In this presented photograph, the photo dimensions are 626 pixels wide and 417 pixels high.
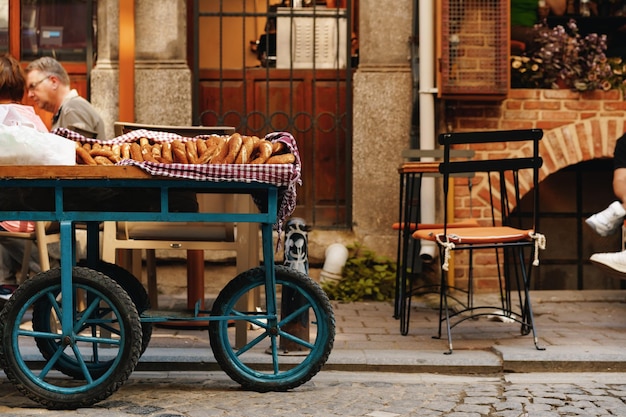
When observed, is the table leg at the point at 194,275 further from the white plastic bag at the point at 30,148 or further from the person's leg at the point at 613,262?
the person's leg at the point at 613,262

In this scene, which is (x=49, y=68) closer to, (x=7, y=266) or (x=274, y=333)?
(x=7, y=266)

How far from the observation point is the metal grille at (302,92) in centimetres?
841

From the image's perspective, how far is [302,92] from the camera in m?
8.43

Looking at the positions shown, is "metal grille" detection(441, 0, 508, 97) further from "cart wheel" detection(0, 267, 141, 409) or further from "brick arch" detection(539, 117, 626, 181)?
"cart wheel" detection(0, 267, 141, 409)

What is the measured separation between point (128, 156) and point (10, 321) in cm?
90

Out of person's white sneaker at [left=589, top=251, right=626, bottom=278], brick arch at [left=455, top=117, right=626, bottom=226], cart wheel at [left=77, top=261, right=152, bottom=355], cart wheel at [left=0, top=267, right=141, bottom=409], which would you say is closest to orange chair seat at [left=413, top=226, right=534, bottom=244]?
person's white sneaker at [left=589, top=251, right=626, bottom=278]

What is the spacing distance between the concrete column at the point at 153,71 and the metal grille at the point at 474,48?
6.57 feet

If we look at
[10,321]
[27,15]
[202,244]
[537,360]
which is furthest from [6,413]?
[27,15]

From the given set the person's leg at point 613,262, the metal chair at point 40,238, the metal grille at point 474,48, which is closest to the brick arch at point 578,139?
the metal grille at point 474,48

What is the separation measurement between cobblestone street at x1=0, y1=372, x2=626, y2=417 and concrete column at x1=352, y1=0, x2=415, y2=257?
291 cm

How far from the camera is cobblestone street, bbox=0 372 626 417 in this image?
14.6 feet

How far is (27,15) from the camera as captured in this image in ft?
28.0

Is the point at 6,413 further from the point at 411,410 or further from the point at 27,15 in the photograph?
the point at 27,15

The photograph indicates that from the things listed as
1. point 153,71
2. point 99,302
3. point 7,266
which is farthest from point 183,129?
point 153,71
